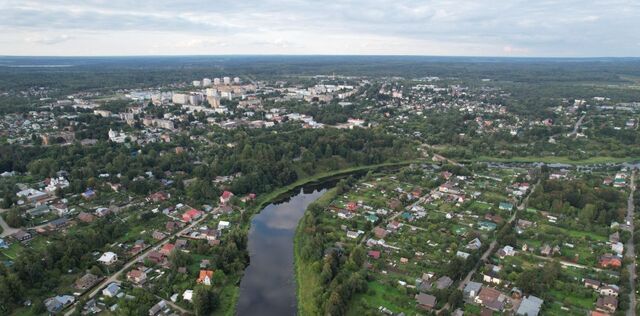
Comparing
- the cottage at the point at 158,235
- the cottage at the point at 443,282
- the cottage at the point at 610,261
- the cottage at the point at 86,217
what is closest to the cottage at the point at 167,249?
the cottage at the point at 158,235

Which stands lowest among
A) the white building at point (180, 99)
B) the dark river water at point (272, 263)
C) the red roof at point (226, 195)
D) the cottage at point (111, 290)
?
the dark river water at point (272, 263)

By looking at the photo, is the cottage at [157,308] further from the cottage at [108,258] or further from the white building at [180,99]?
the white building at [180,99]

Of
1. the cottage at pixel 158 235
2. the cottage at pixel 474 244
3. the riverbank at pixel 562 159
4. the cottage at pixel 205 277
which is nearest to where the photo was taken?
the cottage at pixel 205 277

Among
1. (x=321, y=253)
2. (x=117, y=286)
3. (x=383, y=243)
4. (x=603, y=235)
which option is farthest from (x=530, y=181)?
(x=117, y=286)

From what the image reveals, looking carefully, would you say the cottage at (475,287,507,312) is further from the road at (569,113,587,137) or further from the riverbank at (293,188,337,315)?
the road at (569,113,587,137)

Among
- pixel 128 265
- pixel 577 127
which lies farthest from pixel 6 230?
pixel 577 127

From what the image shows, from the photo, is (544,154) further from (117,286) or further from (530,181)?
(117,286)

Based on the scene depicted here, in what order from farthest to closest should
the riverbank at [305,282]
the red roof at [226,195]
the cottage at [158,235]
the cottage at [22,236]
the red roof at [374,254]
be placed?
the red roof at [226,195] → the cottage at [158,235] → the cottage at [22,236] → the red roof at [374,254] → the riverbank at [305,282]
